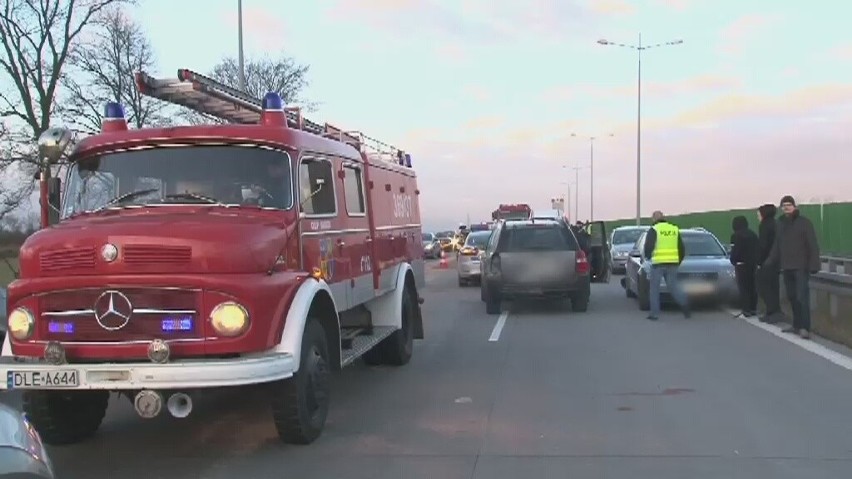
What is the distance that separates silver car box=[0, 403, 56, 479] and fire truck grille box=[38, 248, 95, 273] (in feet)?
8.12

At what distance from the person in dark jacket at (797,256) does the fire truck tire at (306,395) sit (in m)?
7.53

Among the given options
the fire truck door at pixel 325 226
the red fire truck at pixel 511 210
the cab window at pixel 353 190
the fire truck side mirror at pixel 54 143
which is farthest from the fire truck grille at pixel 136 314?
the red fire truck at pixel 511 210

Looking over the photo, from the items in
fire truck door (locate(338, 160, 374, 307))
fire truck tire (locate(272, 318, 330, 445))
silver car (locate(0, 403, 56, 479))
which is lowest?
fire truck tire (locate(272, 318, 330, 445))

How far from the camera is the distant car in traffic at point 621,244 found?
28188 mm

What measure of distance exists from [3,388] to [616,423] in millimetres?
4735

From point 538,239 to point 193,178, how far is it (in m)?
10.2

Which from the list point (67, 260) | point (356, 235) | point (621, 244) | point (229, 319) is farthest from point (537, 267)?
point (621, 244)

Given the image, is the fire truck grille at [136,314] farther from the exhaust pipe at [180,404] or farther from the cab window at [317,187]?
the cab window at [317,187]

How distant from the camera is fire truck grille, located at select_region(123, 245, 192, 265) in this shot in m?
6.37

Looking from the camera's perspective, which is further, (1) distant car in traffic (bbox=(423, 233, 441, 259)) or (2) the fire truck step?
(1) distant car in traffic (bbox=(423, 233, 441, 259))

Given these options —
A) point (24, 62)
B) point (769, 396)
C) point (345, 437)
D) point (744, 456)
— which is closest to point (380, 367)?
point (345, 437)

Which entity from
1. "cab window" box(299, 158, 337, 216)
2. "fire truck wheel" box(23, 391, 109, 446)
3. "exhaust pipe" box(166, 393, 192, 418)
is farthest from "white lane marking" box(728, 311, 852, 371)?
"fire truck wheel" box(23, 391, 109, 446)

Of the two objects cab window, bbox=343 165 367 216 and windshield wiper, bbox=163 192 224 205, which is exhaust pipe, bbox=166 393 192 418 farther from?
cab window, bbox=343 165 367 216

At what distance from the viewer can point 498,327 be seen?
15.0 meters
